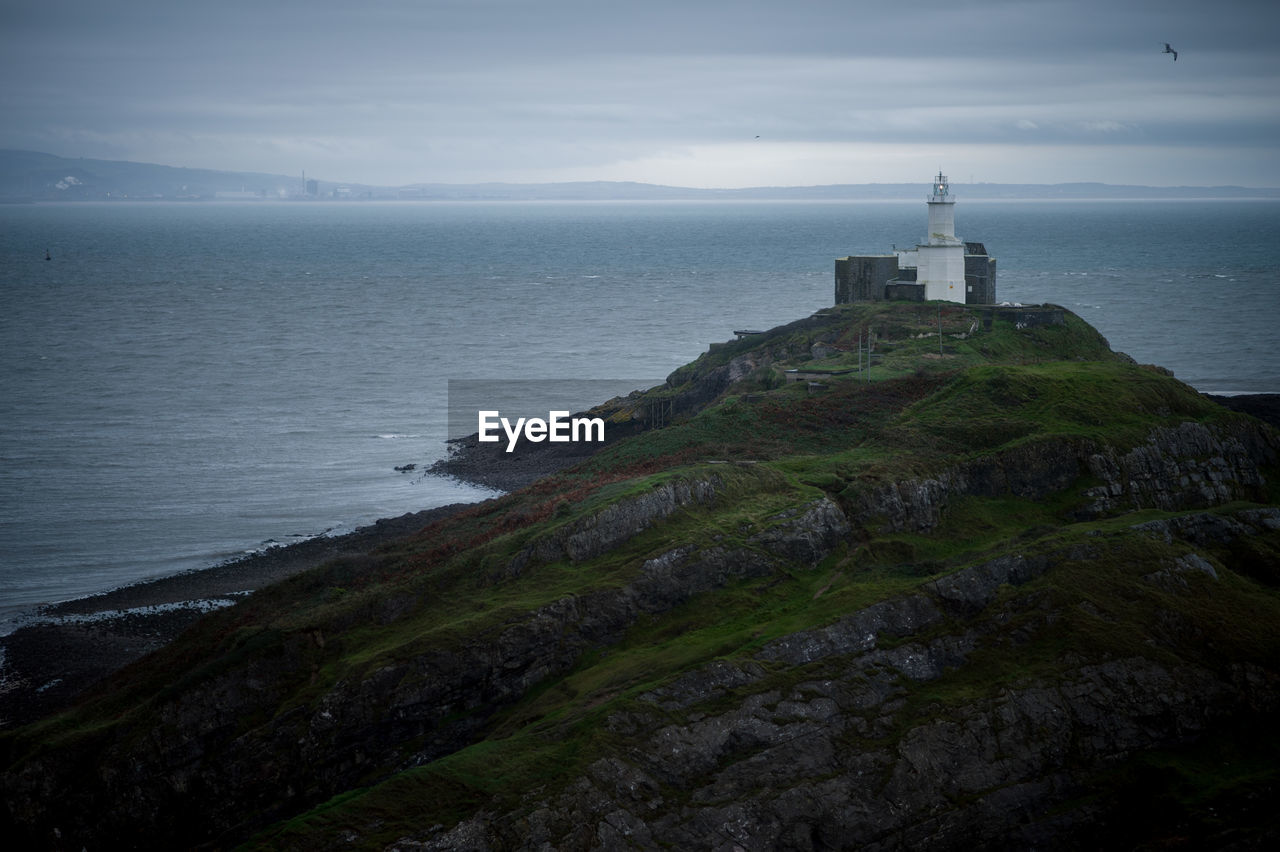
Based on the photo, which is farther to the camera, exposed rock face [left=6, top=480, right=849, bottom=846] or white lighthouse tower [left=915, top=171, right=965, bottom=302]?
white lighthouse tower [left=915, top=171, right=965, bottom=302]

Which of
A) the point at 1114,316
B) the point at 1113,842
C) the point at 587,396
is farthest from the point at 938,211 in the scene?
the point at 1114,316

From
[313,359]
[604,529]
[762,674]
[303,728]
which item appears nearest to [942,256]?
[604,529]

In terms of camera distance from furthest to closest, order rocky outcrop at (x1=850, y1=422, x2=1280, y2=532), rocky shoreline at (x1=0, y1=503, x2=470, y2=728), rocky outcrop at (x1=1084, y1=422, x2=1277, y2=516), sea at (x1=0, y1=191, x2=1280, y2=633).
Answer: sea at (x1=0, y1=191, x2=1280, y2=633)
rocky shoreline at (x1=0, y1=503, x2=470, y2=728)
rocky outcrop at (x1=1084, y1=422, x2=1277, y2=516)
rocky outcrop at (x1=850, y1=422, x2=1280, y2=532)

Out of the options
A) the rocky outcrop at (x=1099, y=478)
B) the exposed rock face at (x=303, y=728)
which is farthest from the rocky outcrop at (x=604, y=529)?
the rocky outcrop at (x=1099, y=478)

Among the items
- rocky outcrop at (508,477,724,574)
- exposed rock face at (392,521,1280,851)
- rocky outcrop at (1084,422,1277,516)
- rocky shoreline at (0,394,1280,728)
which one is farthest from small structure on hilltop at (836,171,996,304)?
exposed rock face at (392,521,1280,851)

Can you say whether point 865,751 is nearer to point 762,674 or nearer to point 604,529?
point 762,674

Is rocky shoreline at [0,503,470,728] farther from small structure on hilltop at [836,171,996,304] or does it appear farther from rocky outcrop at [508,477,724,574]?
small structure on hilltop at [836,171,996,304]
